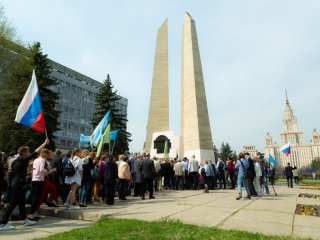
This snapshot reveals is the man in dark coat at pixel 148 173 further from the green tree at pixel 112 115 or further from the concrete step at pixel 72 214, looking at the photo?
the green tree at pixel 112 115

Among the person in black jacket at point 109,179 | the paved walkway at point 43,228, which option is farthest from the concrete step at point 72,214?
the person in black jacket at point 109,179

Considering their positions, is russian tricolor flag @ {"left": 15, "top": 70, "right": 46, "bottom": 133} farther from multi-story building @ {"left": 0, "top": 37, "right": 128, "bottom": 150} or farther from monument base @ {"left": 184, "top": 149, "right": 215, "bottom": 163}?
multi-story building @ {"left": 0, "top": 37, "right": 128, "bottom": 150}

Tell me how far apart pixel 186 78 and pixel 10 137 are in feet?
58.2

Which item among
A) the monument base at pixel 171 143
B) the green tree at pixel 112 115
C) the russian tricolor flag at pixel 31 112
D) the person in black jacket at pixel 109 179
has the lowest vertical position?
the person in black jacket at pixel 109 179

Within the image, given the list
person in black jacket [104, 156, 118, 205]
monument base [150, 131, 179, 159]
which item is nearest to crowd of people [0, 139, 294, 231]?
person in black jacket [104, 156, 118, 205]

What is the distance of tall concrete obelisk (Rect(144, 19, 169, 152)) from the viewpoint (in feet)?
90.3

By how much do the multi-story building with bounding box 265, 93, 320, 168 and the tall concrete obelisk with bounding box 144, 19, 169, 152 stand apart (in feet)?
374

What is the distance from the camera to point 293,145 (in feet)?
510

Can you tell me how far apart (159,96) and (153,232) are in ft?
77.8

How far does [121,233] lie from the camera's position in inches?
194

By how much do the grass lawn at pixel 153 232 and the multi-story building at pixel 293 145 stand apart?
13427 cm

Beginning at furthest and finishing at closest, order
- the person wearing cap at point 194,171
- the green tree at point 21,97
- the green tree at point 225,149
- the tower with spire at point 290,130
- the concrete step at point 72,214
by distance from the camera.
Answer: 1. the tower with spire at point 290,130
2. the green tree at point 225,149
3. the green tree at point 21,97
4. the person wearing cap at point 194,171
5. the concrete step at point 72,214

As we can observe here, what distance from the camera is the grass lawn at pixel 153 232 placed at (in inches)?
180

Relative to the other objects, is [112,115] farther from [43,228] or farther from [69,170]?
[43,228]
